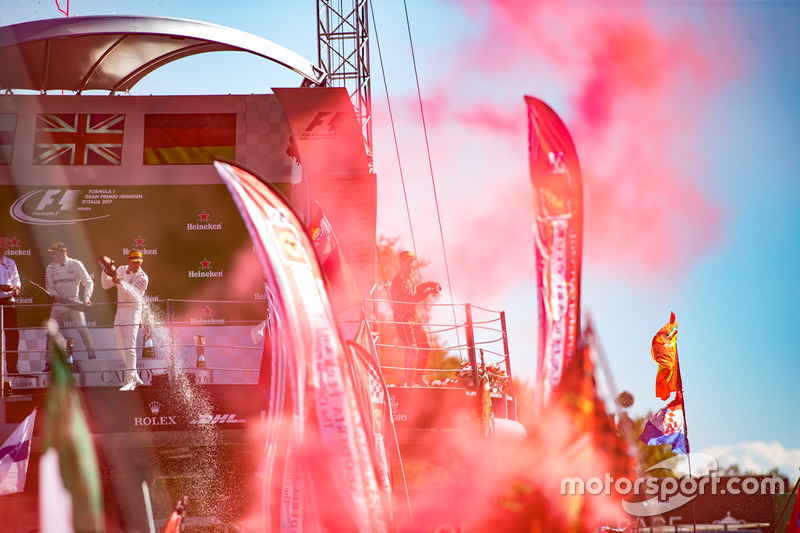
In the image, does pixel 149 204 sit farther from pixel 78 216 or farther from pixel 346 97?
pixel 346 97

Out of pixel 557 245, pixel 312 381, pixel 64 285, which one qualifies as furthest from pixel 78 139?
pixel 557 245

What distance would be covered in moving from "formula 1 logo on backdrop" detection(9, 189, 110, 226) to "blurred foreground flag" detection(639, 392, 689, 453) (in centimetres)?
951

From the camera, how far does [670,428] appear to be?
11.9 metres

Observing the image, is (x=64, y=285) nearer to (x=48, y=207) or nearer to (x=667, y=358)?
(x=48, y=207)

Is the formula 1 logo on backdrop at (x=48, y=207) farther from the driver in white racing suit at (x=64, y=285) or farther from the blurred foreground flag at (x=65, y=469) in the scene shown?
the blurred foreground flag at (x=65, y=469)

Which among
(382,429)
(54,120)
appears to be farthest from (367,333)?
(54,120)

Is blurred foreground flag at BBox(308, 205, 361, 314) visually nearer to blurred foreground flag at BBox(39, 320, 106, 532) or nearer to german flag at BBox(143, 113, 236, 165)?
blurred foreground flag at BBox(39, 320, 106, 532)

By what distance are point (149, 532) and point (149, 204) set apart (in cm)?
572

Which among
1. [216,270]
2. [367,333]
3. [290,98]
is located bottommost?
[367,333]

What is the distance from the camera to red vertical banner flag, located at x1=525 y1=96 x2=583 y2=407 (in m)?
5.82

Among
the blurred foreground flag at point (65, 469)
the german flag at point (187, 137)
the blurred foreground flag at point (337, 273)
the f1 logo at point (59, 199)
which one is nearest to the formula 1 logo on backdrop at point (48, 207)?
the f1 logo at point (59, 199)

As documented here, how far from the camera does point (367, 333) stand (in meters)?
8.62

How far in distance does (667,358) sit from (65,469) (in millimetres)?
9301

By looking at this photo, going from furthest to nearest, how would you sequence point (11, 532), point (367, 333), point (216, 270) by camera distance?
point (216, 270), point (11, 532), point (367, 333)
